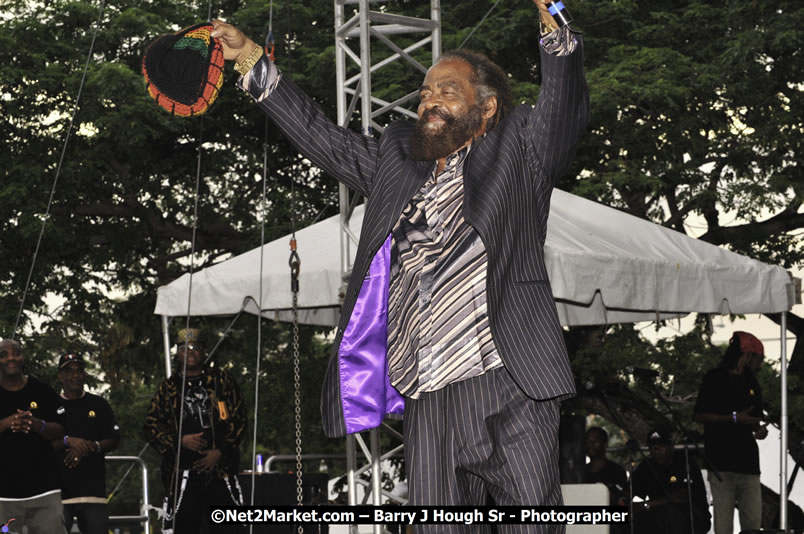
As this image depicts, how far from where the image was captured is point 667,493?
9.43 metres

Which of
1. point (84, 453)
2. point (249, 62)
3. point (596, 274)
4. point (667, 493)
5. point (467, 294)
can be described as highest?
point (596, 274)

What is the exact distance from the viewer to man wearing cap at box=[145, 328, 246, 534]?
8.41m

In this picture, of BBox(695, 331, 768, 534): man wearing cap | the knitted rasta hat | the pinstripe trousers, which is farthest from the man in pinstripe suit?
BBox(695, 331, 768, 534): man wearing cap

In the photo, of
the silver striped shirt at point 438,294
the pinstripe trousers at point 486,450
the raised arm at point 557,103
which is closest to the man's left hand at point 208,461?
the silver striped shirt at point 438,294

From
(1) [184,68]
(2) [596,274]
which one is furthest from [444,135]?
(2) [596,274]

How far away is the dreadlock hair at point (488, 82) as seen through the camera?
310 cm

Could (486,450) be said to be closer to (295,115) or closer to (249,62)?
(295,115)

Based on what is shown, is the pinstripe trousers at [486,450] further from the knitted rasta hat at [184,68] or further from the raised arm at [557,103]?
the knitted rasta hat at [184,68]

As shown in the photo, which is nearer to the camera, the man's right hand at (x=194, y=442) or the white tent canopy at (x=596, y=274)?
the white tent canopy at (x=596, y=274)

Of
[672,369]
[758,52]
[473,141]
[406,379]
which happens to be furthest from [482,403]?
[672,369]

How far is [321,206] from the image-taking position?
51.2ft

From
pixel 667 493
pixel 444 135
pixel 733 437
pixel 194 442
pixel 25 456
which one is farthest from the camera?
pixel 667 493

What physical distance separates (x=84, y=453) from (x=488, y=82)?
19.5ft

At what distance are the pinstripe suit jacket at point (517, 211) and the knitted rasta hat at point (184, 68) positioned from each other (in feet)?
3.16
